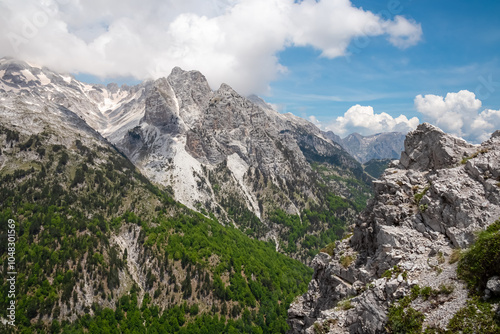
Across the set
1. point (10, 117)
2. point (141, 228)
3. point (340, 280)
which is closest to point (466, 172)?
point (340, 280)

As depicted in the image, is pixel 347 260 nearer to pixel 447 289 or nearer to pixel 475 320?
pixel 447 289

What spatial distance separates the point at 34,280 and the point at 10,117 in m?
135

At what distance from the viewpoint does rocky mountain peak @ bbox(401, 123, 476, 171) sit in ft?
98.5

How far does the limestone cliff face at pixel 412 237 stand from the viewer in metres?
19.2

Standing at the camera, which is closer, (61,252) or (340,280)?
(340,280)

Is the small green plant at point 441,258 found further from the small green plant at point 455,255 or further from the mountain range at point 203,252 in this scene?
the small green plant at point 455,255

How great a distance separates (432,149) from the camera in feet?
107

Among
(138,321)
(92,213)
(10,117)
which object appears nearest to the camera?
(138,321)

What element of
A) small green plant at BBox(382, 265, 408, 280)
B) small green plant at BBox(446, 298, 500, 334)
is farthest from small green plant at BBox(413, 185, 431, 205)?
small green plant at BBox(446, 298, 500, 334)

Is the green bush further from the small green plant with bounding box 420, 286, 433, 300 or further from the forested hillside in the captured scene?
the forested hillside

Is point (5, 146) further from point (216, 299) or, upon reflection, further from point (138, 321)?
point (216, 299)

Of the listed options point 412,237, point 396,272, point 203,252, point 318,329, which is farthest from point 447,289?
point 203,252

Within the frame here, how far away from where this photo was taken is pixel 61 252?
113 meters

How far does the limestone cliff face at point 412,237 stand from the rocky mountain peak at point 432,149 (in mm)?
112
